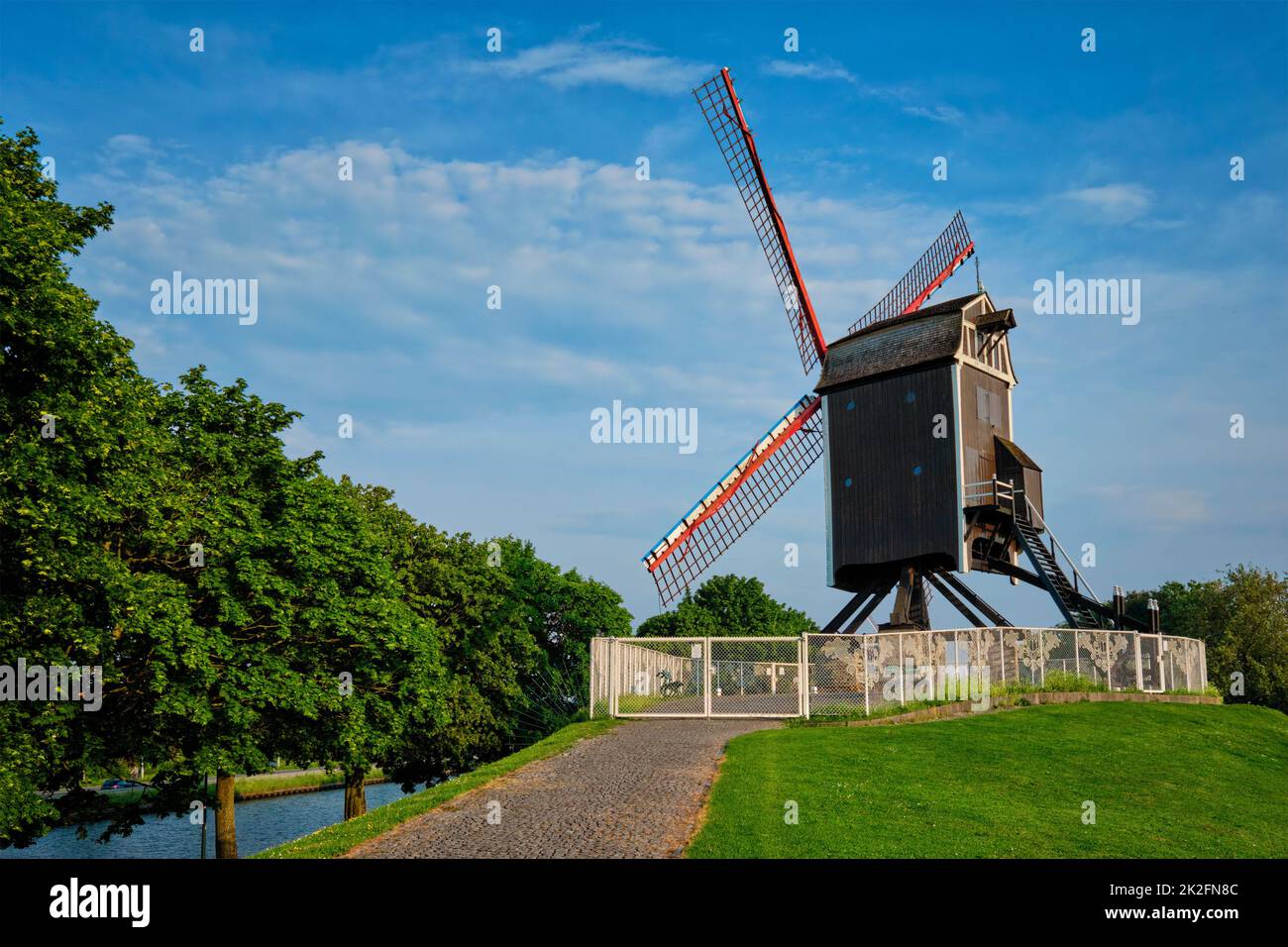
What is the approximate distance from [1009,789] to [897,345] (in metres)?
22.2

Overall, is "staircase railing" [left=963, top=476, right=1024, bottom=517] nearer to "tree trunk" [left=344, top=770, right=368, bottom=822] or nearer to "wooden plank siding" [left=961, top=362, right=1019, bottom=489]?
"wooden plank siding" [left=961, top=362, right=1019, bottom=489]

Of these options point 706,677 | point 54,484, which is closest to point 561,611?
point 706,677

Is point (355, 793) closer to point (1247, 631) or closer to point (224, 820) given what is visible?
point (224, 820)

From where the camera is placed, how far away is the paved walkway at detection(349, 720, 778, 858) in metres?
13.8

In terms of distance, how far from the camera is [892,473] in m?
37.6

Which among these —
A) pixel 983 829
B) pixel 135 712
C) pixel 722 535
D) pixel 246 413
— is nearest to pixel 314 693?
pixel 135 712

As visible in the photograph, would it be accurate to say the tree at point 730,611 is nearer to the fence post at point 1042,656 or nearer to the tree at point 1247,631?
the tree at point 1247,631

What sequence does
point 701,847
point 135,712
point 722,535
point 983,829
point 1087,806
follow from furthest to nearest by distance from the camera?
1. point 722,535
2. point 135,712
3. point 1087,806
4. point 983,829
5. point 701,847

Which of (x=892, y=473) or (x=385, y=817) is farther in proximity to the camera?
Result: (x=892, y=473)

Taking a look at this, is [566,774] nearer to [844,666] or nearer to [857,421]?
[844,666]

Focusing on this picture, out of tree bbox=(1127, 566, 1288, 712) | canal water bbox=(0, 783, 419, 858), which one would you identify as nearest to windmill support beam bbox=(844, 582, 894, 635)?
canal water bbox=(0, 783, 419, 858)

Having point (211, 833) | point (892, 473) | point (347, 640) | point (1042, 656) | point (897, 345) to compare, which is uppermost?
point (897, 345)
